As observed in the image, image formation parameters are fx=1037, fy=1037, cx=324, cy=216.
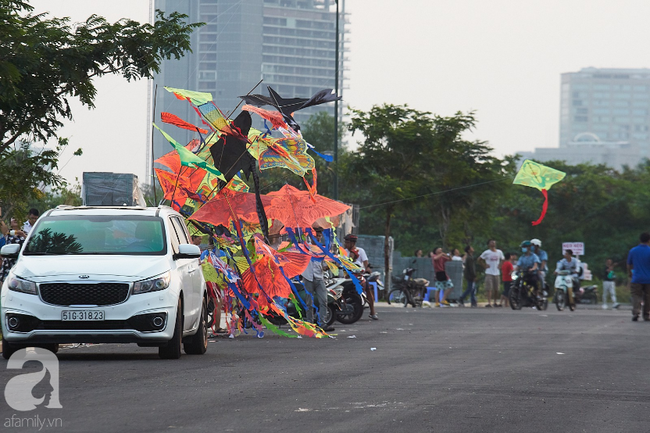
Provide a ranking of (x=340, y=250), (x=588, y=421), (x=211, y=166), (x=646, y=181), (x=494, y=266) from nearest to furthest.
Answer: (x=588, y=421)
(x=211, y=166)
(x=340, y=250)
(x=494, y=266)
(x=646, y=181)

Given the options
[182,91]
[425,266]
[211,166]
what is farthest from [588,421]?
[425,266]

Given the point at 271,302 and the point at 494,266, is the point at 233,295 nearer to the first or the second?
the point at 271,302

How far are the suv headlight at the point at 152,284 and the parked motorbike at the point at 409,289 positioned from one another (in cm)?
2087

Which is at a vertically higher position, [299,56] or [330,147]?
[299,56]

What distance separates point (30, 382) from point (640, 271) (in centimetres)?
1651

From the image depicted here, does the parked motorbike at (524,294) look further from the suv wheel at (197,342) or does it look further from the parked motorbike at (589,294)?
the suv wheel at (197,342)

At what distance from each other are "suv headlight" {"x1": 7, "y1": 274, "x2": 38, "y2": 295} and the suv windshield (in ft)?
2.06

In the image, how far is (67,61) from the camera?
1634 cm

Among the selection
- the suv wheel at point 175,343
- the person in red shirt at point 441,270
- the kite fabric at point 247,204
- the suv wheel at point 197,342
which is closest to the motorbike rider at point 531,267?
the person in red shirt at point 441,270

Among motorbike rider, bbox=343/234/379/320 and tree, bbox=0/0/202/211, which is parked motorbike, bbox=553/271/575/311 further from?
tree, bbox=0/0/202/211

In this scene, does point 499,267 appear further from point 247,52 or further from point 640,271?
point 247,52

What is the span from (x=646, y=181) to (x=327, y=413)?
225 ft

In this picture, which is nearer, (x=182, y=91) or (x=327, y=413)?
(x=327, y=413)

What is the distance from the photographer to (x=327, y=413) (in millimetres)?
7312
